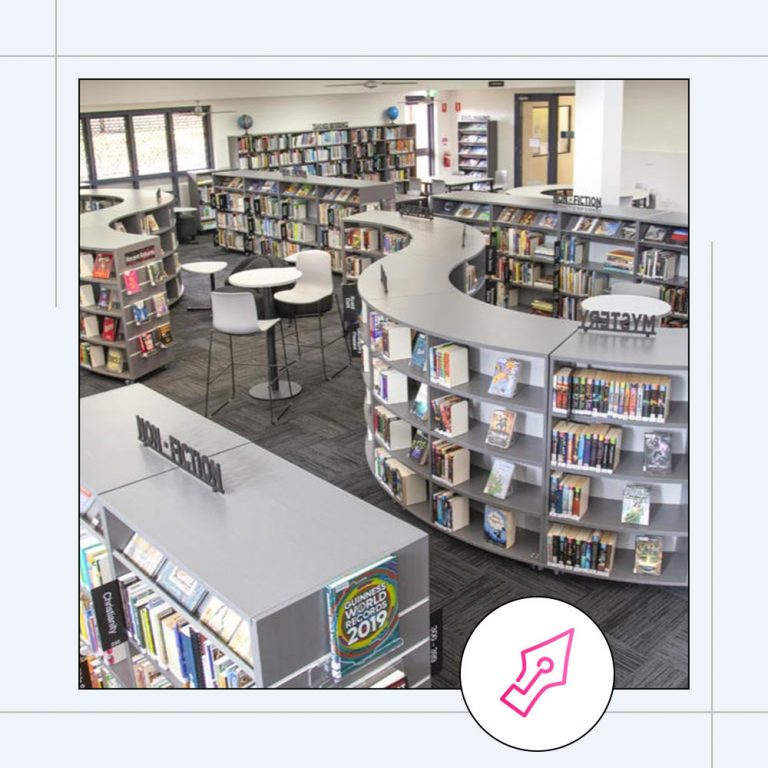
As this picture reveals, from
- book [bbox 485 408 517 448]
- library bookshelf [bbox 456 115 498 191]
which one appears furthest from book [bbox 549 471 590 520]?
library bookshelf [bbox 456 115 498 191]

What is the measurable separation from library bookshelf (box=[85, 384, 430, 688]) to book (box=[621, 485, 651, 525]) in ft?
5.77

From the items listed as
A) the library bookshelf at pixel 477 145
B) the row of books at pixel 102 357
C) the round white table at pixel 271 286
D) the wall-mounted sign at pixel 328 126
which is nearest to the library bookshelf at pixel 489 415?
the round white table at pixel 271 286

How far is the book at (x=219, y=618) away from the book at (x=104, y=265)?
5335 mm

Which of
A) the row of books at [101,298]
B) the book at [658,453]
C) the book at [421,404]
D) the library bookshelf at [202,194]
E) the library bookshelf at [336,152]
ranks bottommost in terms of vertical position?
the book at [658,453]

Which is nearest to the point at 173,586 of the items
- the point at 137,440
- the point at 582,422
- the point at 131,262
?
the point at 137,440

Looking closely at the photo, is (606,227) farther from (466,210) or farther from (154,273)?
(154,273)

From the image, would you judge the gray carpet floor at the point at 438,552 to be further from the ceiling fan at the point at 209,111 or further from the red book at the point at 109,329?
the ceiling fan at the point at 209,111

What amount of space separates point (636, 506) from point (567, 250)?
4.91 metres

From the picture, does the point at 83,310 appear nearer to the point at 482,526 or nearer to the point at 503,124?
the point at 482,526

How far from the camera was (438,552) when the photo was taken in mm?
5062

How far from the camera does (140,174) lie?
1517 cm

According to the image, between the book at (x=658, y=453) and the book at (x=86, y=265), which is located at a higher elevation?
the book at (x=86, y=265)

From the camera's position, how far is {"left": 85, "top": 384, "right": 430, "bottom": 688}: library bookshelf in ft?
9.00

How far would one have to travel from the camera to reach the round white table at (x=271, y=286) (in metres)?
7.20
